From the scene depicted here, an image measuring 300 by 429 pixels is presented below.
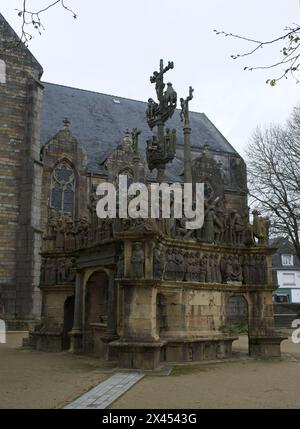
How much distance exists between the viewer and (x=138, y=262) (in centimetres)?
1020

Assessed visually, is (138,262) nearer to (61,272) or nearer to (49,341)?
(61,272)

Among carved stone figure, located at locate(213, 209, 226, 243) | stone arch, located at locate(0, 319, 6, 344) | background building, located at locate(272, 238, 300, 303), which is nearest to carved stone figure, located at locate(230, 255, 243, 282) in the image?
carved stone figure, located at locate(213, 209, 226, 243)

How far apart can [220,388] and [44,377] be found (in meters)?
3.25

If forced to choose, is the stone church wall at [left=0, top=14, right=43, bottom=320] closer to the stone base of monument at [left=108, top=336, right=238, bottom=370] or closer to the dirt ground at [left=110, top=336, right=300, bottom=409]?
the stone base of monument at [left=108, top=336, right=238, bottom=370]

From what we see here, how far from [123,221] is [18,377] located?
400 centimetres

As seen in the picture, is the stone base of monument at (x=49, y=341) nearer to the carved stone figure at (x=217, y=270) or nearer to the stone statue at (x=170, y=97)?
the carved stone figure at (x=217, y=270)

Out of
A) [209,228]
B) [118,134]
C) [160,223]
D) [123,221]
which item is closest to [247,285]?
[209,228]

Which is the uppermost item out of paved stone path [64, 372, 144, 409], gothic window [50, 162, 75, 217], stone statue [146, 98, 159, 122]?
gothic window [50, 162, 75, 217]

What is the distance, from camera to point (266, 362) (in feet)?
37.6

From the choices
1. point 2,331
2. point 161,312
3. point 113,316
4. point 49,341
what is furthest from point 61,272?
point 2,331

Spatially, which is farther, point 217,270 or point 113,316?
point 217,270

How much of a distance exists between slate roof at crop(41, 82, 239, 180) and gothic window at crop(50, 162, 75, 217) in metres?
1.49

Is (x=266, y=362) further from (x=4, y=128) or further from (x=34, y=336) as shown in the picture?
(x=4, y=128)

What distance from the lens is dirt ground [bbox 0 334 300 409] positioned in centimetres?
636
